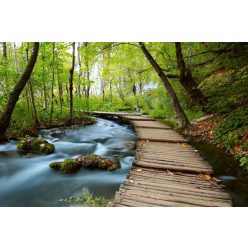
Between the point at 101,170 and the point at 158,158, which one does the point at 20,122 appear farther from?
the point at 158,158

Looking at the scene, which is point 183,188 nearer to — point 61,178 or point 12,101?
point 61,178

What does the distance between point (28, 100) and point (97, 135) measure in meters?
2.94

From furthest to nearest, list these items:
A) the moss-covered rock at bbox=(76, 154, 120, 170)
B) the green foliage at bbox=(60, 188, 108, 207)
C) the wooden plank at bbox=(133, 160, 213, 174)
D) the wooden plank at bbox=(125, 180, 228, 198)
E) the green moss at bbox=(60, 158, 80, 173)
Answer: the moss-covered rock at bbox=(76, 154, 120, 170)
the green moss at bbox=(60, 158, 80, 173)
the wooden plank at bbox=(133, 160, 213, 174)
the green foliage at bbox=(60, 188, 108, 207)
the wooden plank at bbox=(125, 180, 228, 198)

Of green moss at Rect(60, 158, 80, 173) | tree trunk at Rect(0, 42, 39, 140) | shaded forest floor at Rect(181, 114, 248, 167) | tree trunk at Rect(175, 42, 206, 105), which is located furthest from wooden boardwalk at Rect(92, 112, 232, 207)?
tree trunk at Rect(175, 42, 206, 105)

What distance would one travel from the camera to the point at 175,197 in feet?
8.75

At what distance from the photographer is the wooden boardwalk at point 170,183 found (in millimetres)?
2578

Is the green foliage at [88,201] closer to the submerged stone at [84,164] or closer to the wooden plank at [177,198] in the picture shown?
the wooden plank at [177,198]

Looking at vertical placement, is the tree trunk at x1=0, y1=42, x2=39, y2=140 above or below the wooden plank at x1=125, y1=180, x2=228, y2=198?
above

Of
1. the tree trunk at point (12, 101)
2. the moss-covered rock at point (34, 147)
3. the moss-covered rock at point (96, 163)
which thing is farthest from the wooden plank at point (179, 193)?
the tree trunk at point (12, 101)

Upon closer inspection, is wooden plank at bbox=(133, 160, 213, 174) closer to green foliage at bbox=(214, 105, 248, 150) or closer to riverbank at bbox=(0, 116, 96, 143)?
green foliage at bbox=(214, 105, 248, 150)

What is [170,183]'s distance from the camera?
10.1ft

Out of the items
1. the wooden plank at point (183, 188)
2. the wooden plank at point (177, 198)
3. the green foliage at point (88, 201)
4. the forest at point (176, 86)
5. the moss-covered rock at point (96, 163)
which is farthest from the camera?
the forest at point (176, 86)

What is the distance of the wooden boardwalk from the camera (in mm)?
2578

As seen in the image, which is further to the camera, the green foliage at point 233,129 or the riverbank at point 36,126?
the riverbank at point 36,126
